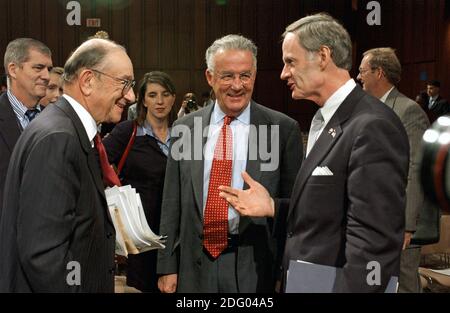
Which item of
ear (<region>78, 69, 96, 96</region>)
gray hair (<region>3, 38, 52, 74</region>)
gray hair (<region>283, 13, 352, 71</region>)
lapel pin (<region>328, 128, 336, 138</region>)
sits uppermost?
gray hair (<region>3, 38, 52, 74</region>)

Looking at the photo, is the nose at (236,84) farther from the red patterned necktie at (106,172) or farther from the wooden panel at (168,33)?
the wooden panel at (168,33)

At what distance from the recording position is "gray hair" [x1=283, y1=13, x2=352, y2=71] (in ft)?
6.59

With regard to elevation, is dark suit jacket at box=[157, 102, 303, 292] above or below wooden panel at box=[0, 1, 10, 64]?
below

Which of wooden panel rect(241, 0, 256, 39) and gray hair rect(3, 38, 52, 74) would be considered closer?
gray hair rect(3, 38, 52, 74)

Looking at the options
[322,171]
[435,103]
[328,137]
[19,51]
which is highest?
[19,51]

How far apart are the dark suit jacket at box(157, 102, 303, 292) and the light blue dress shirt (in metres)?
0.03

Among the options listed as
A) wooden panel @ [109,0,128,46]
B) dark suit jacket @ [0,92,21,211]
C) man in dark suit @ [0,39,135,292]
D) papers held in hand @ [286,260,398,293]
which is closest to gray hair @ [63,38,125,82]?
man in dark suit @ [0,39,135,292]

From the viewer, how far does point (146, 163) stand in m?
3.34

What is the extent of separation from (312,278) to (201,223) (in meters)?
0.76

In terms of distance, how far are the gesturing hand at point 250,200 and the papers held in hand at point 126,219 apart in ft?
1.18

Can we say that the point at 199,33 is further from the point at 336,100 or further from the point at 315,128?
the point at 336,100

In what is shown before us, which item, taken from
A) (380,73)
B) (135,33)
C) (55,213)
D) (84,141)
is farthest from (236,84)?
(135,33)

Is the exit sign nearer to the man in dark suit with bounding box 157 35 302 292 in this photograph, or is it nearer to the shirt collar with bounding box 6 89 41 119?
the shirt collar with bounding box 6 89 41 119
